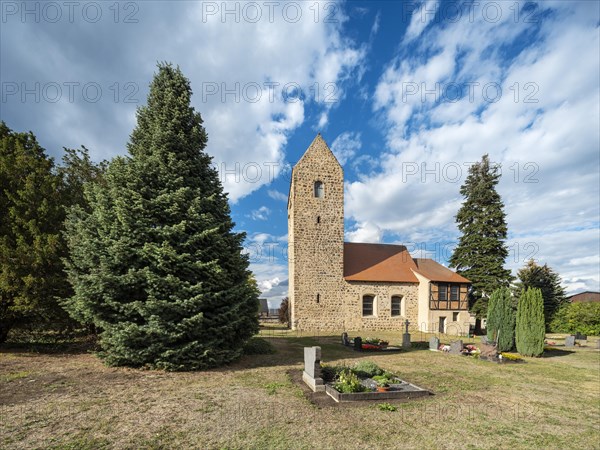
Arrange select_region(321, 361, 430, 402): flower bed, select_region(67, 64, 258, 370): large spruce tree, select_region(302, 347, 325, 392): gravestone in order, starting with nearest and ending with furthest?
1. select_region(321, 361, 430, 402): flower bed
2. select_region(302, 347, 325, 392): gravestone
3. select_region(67, 64, 258, 370): large spruce tree

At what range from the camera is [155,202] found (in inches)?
393

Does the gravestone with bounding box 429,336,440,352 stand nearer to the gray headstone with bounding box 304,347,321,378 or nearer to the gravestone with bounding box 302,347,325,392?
the gravestone with bounding box 302,347,325,392

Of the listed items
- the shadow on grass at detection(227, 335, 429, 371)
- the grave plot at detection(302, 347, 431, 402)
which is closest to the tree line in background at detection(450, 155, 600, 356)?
the shadow on grass at detection(227, 335, 429, 371)

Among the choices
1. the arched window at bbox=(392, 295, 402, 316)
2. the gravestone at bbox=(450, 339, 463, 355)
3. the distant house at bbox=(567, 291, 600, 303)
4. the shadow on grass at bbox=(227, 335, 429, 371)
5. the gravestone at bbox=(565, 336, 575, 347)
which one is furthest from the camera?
the distant house at bbox=(567, 291, 600, 303)

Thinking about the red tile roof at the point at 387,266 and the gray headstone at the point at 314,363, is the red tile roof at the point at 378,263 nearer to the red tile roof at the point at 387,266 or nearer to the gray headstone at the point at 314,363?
the red tile roof at the point at 387,266

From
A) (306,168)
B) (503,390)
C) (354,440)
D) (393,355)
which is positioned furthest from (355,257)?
(354,440)

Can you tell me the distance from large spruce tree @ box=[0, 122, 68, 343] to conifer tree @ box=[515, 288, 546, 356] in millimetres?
21608

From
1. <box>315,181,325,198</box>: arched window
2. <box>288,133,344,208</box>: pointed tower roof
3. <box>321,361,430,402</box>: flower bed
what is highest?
<box>288,133,344,208</box>: pointed tower roof

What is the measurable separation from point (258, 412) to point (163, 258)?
5544 millimetres

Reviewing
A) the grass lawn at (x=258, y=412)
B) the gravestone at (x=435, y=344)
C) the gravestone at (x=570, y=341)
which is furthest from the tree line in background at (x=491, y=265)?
the grass lawn at (x=258, y=412)

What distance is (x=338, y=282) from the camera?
24812 millimetres

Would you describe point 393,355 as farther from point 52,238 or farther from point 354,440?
point 52,238

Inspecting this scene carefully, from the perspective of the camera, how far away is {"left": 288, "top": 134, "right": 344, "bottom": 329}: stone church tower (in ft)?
79.4

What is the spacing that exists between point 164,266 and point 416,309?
2268cm
